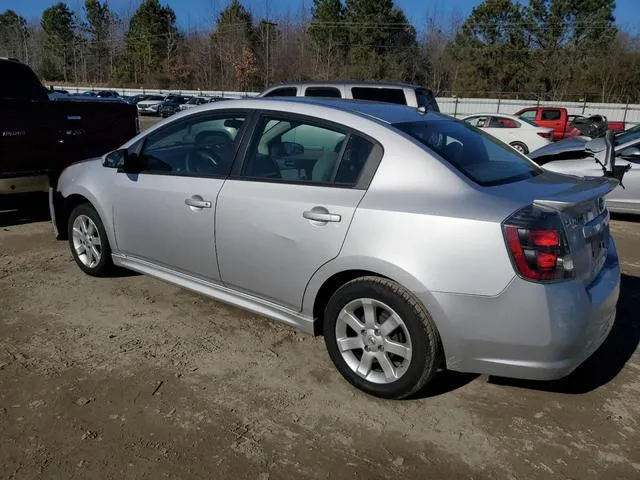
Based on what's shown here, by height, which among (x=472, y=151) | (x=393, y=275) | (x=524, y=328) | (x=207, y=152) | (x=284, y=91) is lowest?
(x=524, y=328)

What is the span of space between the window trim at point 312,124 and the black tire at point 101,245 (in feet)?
5.32

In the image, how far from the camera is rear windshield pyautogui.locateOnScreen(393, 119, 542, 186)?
3048mm

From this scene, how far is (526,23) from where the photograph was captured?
51125 mm

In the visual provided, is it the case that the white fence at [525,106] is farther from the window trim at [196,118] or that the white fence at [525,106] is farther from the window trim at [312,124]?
the window trim at [312,124]

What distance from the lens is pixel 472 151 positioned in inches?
131

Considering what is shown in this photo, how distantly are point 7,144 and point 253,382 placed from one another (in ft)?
14.9

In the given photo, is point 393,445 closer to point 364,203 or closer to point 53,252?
point 364,203

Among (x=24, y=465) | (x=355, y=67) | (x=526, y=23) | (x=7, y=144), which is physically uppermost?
(x=526, y=23)

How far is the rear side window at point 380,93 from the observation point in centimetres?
962

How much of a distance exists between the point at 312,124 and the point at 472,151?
0.99 meters

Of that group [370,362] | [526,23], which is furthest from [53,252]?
[526,23]

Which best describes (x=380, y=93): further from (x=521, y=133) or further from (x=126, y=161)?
(x=521, y=133)

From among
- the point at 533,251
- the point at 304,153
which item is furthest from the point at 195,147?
the point at 533,251

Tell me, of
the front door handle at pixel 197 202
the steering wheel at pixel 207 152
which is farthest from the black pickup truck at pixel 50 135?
the front door handle at pixel 197 202
